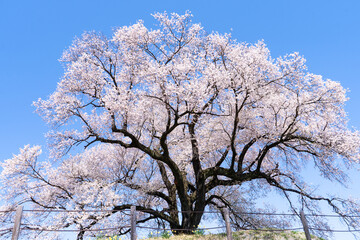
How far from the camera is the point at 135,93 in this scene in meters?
15.0

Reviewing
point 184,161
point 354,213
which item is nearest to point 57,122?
point 184,161

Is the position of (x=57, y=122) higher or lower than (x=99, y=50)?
lower

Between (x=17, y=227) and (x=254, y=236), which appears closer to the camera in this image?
(x=17, y=227)

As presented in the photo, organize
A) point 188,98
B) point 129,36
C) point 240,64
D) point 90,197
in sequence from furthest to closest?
1. point 129,36
2. point 90,197
3. point 240,64
4. point 188,98

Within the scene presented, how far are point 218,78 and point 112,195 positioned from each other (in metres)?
7.43

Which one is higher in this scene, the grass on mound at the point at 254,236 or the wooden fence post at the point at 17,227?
the wooden fence post at the point at 17,227

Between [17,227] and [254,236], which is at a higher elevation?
[17,227]

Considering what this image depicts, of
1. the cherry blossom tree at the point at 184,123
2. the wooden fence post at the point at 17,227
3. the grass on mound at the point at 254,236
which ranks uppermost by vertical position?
the cherry blossom tree at the point at 184,123

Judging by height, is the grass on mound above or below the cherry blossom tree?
below

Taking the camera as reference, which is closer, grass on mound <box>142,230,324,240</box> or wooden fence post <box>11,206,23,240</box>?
wooden fence post <box>11,206,23,240</box>

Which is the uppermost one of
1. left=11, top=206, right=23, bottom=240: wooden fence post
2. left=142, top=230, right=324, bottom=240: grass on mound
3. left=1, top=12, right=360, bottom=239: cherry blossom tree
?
left=1, top=12, right=360, bottom=239: cherry blossom tree

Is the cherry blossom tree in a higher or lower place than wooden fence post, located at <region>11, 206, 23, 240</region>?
higher

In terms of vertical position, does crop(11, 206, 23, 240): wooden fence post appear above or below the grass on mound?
above

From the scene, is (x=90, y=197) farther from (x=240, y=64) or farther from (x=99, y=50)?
(x=240, y=64)
